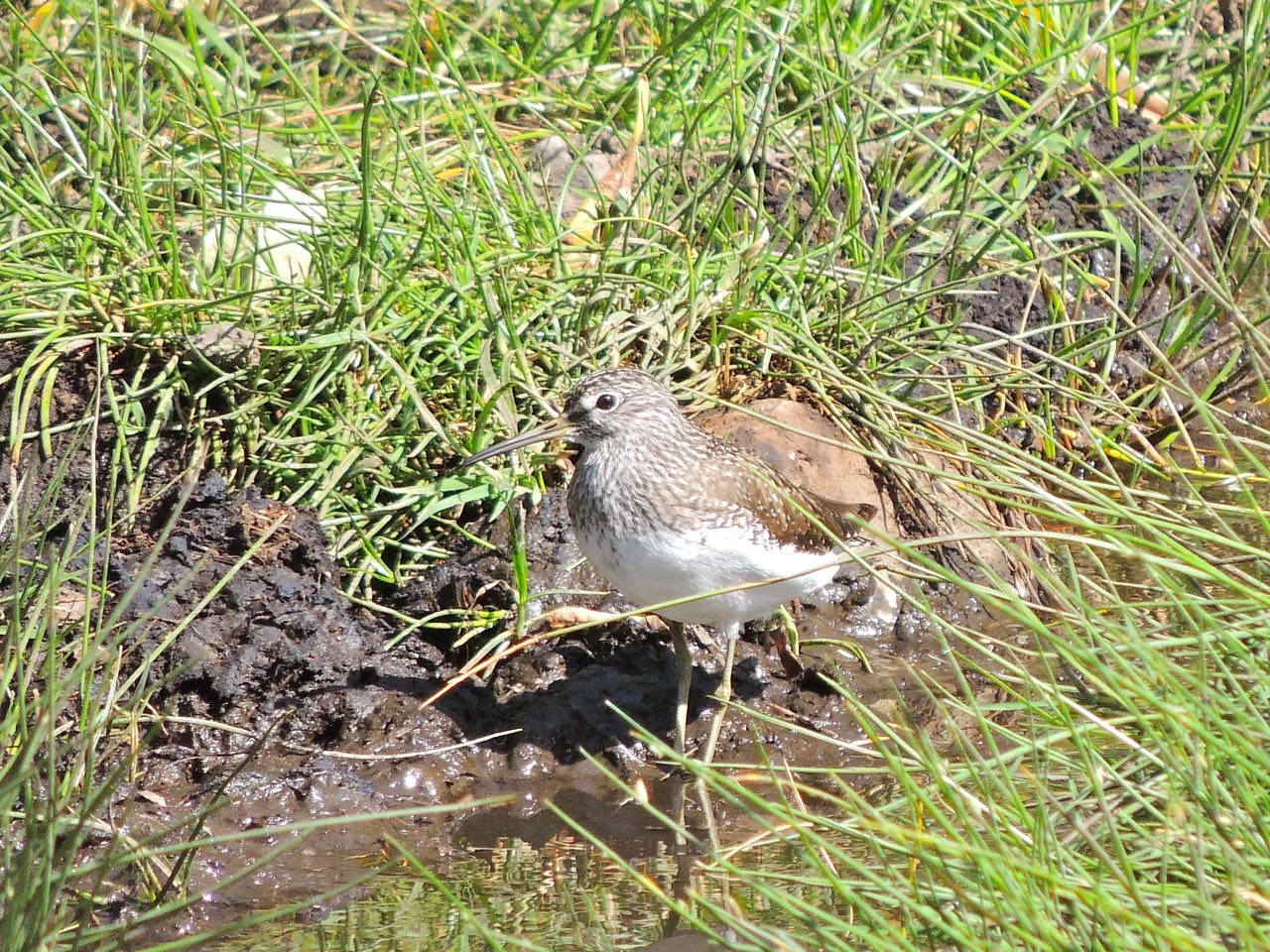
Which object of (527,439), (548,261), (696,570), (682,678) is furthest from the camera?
(548,261)

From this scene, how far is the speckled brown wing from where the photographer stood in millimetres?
5594

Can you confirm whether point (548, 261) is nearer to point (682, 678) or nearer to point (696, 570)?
point (696, 570)

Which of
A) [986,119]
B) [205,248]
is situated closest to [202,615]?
[205,248]

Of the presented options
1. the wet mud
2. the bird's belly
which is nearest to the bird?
the bird's belly

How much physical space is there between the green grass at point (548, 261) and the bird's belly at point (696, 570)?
64 cm

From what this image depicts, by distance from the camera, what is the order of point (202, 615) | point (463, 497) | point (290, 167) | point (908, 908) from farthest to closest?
point (290, 167) → point (463, 497) → point (202, 615) → point (908, 908)

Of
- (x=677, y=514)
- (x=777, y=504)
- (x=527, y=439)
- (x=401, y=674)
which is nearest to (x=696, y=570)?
(x=677, y=514)

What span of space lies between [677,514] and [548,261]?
5.07 ft

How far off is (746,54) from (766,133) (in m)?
1.42

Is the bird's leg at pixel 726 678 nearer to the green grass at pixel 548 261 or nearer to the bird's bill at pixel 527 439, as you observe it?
the green grass at pixel 548 261

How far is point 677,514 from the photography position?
5418 millimetres

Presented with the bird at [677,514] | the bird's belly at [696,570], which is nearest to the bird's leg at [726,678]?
the bird at [677,514]

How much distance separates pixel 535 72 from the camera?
24.8 ft

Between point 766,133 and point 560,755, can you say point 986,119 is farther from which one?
point 560,755
